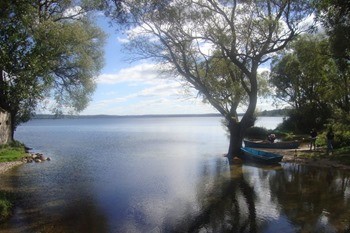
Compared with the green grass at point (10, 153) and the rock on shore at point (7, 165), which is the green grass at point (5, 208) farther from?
the green grass at point (10, 153)

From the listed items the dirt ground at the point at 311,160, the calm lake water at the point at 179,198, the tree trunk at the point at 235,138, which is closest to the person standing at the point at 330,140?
the dirt ground at the point at 311,160

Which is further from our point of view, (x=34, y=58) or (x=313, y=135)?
(x=313, y=135)

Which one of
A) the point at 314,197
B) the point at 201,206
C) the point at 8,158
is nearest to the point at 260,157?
the point at 314,197

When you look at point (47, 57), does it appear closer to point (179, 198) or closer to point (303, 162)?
point (179, 198)

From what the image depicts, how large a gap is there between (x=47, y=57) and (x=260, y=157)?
2007 centimetres

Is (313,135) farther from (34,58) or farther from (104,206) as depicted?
(34,58)

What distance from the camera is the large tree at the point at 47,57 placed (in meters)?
27.5

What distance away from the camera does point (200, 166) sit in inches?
1243

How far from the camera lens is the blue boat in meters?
30.1

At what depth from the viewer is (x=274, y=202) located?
708 inches

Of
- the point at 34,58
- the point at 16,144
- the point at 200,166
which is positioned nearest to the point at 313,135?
A: the point at 200,166

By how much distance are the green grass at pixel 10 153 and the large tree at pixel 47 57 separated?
351 cm

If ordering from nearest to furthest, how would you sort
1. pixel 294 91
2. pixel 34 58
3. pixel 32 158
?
pixel 34 58
pixel 32 158
pixel 294 91

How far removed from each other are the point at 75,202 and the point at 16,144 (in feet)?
75.5
